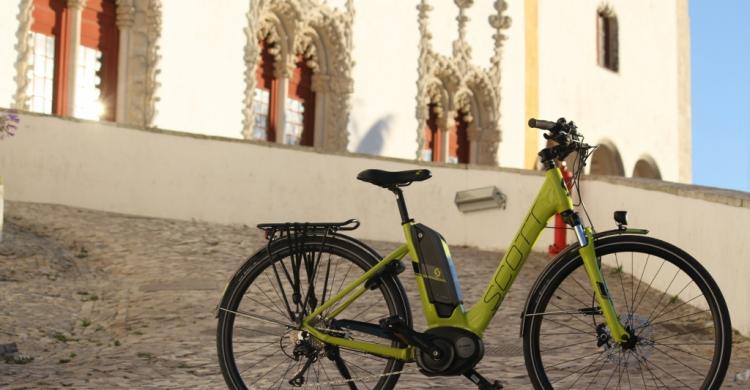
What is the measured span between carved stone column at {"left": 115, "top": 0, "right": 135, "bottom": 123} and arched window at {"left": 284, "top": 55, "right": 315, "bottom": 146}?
3933 millimetres

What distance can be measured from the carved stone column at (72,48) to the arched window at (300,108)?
476 centimetres

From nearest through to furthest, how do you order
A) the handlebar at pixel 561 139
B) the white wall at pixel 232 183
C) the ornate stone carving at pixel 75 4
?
the handlebar at pixel 561 139, the white wall at pixel 232 183, the ornate stone carving at pixel 75 4

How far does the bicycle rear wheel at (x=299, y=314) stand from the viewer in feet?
13.8

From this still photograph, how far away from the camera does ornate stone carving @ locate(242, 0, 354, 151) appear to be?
1725 cm

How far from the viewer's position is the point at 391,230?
12805mm

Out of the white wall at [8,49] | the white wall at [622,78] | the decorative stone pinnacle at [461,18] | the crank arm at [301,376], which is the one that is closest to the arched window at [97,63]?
the white wall at [8,49]

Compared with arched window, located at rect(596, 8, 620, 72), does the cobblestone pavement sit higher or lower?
lower

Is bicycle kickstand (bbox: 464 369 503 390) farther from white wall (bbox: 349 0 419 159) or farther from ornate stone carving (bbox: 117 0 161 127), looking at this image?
white wall (bbox: 349 0 419 159)

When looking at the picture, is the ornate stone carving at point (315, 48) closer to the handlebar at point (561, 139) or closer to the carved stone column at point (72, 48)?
the carved stone column at point (72, 48)

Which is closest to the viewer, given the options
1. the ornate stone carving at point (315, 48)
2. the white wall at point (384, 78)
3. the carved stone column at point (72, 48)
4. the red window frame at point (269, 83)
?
the carved stone column at point (72, 48)

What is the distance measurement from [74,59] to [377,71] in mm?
6923

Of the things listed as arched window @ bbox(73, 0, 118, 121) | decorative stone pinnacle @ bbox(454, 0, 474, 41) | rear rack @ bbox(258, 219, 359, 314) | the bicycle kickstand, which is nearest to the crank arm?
rear rack @ bbox(258, 219, 359, 314)

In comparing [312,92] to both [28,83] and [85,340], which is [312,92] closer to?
[28,83]

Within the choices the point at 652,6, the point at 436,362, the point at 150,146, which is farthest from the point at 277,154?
the point at 652,6
